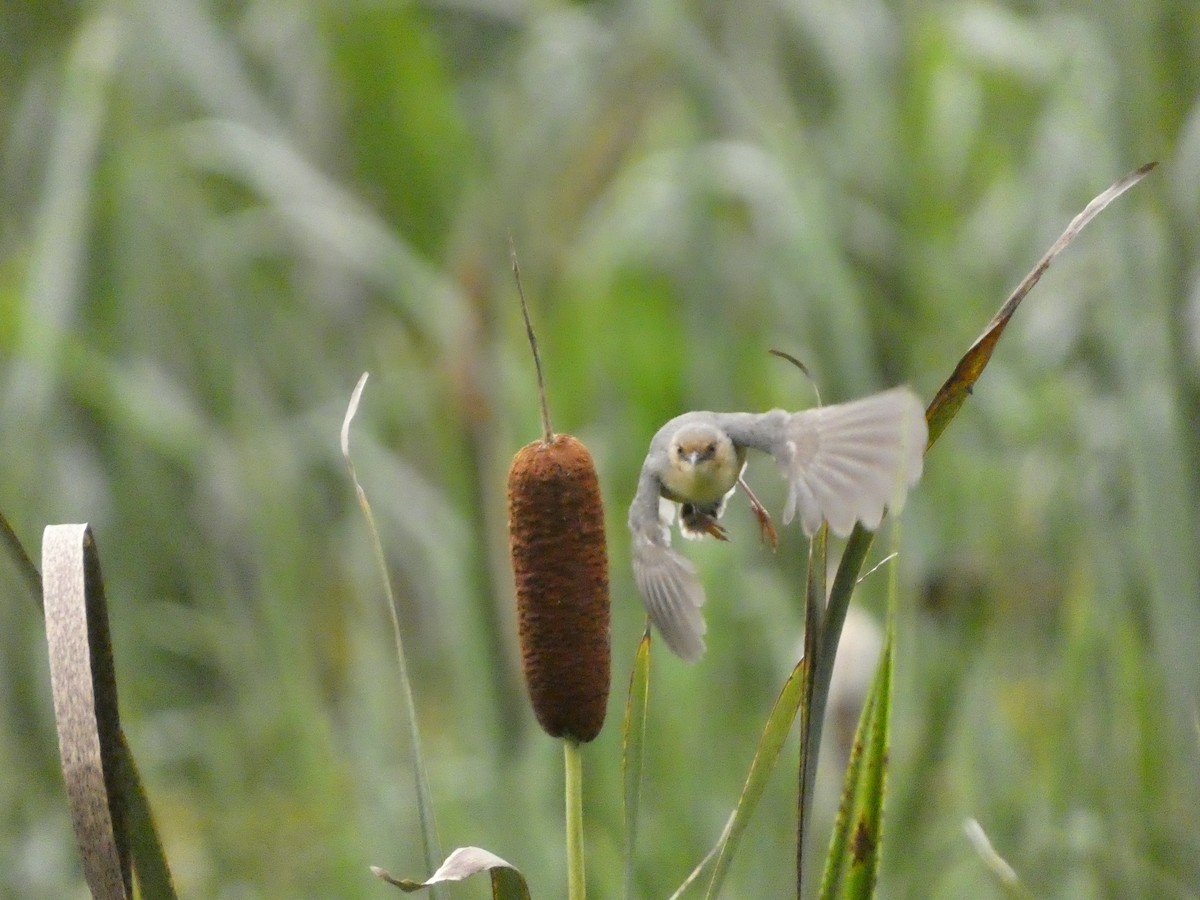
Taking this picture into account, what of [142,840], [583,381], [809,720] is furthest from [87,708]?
[583,381]

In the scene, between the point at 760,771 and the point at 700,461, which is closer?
the point at 760,771

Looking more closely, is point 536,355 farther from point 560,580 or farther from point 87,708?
point 87,708

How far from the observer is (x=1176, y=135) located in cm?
112

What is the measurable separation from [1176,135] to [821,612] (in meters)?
0.76

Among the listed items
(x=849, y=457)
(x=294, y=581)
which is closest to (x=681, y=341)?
(x=294, y=581)

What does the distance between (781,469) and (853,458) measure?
0.18 feet

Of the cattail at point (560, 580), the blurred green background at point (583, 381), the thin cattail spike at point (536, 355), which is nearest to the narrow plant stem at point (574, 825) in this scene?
the cattail at point (560, 580)

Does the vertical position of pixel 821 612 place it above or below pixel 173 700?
above

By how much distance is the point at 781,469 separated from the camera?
586mm

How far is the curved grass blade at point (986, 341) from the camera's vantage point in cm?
51

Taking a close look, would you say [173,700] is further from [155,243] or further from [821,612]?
[821,612]

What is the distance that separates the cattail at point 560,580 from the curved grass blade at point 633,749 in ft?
0.09

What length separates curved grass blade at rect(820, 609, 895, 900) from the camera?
0.55 meters

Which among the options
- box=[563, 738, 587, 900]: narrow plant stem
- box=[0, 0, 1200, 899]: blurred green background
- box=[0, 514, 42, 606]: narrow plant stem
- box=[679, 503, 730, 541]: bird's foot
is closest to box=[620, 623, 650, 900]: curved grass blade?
box=[563, 738, 587, 900]: narrow plant stem
